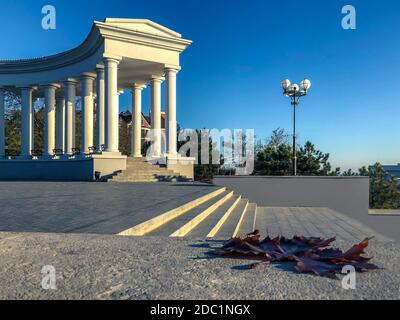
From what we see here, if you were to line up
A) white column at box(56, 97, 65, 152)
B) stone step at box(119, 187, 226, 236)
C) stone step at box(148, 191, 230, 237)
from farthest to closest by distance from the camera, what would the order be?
white column at box(56, 97, 65, 152) < stone step at box(148, 191, 230, 237) < stone step at box(119, 187, 226, 236)

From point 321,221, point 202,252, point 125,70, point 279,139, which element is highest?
point 125,70

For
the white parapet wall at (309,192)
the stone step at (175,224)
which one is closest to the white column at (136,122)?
the white parapet wall at (309,192)

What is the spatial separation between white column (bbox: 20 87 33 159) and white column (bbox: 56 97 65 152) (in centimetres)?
259

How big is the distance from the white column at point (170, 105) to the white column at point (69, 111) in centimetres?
718

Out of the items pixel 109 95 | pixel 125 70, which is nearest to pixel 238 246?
pixel 109 95

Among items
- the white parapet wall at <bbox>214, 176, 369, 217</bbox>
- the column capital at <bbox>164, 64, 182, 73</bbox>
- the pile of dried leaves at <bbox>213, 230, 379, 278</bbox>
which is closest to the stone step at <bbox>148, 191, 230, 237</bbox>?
the pile of dried leaves at <bbox>213, 230, 379, 278</bbox>

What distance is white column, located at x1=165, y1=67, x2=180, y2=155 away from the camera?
2216 cm

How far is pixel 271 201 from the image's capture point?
A: 16.8 metres

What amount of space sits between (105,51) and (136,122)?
22.4 ft

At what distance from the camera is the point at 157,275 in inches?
123

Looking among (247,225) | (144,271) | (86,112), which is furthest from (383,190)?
(144,271)

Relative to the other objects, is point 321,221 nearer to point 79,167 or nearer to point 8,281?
point 8,281

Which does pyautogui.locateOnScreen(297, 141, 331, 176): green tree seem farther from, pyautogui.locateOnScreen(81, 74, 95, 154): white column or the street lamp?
pyautogui.locateOnScreen(81, 74, 95, 154): white column
